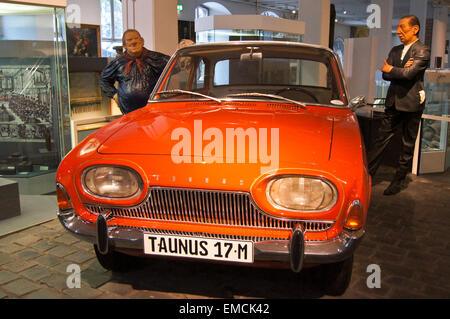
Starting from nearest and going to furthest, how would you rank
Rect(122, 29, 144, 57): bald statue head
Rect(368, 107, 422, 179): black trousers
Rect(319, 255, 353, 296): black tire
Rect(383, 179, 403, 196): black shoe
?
Rect(319, 255, 353, 296): black tire < Rect(122, 29, 144, 57): bald statue head < Rect(368, 107, 422, 179): black trousers < Rect(383, 179, 403, 196): black shoe

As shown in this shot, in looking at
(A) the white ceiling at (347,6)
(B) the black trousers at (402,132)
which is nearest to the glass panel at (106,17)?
(A) the white ceiling at (347,6)

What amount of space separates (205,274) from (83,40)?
4.54 metres

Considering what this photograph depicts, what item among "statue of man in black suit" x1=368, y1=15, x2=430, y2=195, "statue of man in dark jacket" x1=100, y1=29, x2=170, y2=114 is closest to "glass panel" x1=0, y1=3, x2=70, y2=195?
"statue of man in dark jacket" x1=100, y1=29, x2=170, y2=114

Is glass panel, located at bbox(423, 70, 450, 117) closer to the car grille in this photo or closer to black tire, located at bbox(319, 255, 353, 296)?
black tire, located at bbox(319, 255, 353, 296)

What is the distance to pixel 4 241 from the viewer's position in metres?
3.70

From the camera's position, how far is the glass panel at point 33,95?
4688 millimetres

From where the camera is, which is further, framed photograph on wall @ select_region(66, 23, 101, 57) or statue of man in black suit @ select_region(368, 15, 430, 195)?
framed photograph on wall @ select_region(66, 23, 101, 57)

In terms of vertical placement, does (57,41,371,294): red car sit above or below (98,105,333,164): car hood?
below

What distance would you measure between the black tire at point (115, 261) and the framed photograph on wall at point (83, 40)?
3.97 metres

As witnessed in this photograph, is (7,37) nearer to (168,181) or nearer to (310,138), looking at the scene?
(168,181)

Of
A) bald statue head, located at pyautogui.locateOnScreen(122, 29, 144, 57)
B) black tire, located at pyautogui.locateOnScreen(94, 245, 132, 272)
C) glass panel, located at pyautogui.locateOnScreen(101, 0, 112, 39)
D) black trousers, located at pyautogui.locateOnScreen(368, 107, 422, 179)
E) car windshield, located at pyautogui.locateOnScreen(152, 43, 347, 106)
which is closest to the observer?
black tire, located at pyautogui.locateOnScreen(94, 245, 132, 272)

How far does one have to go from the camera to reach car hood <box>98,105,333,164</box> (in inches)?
94.5

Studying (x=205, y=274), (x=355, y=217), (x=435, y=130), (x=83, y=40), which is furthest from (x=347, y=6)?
(x=355, y=217)
